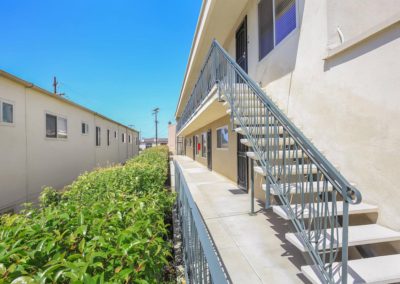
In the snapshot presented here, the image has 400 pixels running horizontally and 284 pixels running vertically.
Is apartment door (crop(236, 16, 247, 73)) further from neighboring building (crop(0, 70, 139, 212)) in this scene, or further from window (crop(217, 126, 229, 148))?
neighboring building (crop(0, 70, 139, 212))

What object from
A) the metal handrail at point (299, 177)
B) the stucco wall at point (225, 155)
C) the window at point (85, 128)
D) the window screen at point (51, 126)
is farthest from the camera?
the window at point (85, 128)

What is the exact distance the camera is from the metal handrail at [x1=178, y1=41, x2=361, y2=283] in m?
1.91

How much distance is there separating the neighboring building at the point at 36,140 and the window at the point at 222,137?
6.97 m

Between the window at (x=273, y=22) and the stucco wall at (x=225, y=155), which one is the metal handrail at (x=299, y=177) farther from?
the stucco wall at (x=225, y=155)

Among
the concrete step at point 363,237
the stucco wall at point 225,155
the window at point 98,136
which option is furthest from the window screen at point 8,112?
the concrete step at point 363,237

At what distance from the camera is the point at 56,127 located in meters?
9.48

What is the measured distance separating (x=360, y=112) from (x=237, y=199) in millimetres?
3501

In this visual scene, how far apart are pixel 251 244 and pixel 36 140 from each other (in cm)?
839

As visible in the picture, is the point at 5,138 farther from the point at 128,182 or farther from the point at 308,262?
the point at 308,262

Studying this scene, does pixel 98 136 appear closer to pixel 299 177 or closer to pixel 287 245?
pixel 287 245

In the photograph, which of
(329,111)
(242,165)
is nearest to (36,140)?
(242,165)

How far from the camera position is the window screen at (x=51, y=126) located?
8812 mm

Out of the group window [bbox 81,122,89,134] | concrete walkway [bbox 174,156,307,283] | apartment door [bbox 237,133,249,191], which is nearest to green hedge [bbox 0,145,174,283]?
concrete walkway [bbox 174,156,307,283]

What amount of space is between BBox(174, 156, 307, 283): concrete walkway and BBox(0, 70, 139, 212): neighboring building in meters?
5.94
